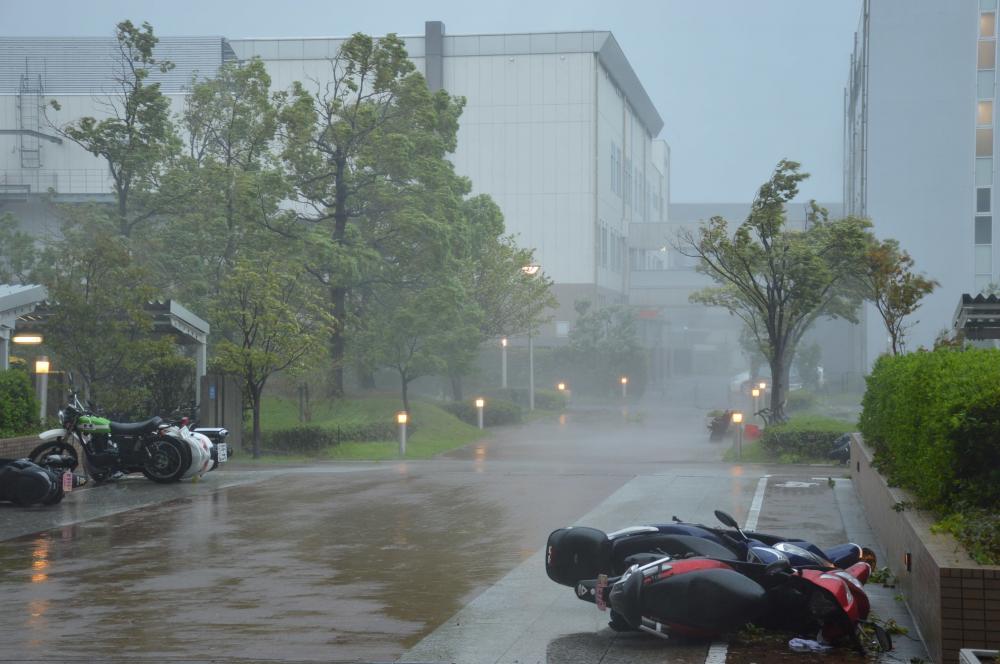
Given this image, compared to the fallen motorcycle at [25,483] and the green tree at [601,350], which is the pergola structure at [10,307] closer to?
the fallen motorcycle at [25,483]

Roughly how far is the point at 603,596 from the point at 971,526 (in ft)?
8.44

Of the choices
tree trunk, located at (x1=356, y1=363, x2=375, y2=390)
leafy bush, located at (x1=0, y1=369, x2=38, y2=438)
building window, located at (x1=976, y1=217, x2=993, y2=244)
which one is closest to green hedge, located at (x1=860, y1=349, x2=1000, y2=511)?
leafy bush, located at (x1=0, y1=369, x2=38, y2=438)

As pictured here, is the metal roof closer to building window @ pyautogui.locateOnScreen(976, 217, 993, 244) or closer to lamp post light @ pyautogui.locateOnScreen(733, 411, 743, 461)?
building window @ pyautogui.locateOnScreen(976, 217, 993, 244)

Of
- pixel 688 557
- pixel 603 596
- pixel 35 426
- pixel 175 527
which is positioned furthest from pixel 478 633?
pixel 35 426

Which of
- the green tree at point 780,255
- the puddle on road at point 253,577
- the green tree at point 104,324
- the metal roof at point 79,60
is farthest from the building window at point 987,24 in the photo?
the puddle on road at point 253,577

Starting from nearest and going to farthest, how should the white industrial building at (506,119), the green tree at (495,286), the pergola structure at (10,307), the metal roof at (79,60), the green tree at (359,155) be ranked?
the pergola structure at (10,307)
the green tree at (359,155)
the green tree at (495,286)
the white industrial building at (506,119)
the metal roof at (79,60)

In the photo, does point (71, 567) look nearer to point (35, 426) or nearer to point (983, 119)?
point (35, 426)

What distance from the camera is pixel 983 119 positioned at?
5822 centimetres

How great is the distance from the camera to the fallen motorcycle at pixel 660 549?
29.8 ft

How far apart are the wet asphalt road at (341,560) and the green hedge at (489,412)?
2169 cm

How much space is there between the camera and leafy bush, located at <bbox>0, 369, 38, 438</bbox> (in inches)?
786

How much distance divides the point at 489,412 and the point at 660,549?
1497 inches

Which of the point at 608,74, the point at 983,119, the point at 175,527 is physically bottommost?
the point at 175,527

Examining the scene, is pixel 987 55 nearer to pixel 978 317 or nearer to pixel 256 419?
pixel 978 317
